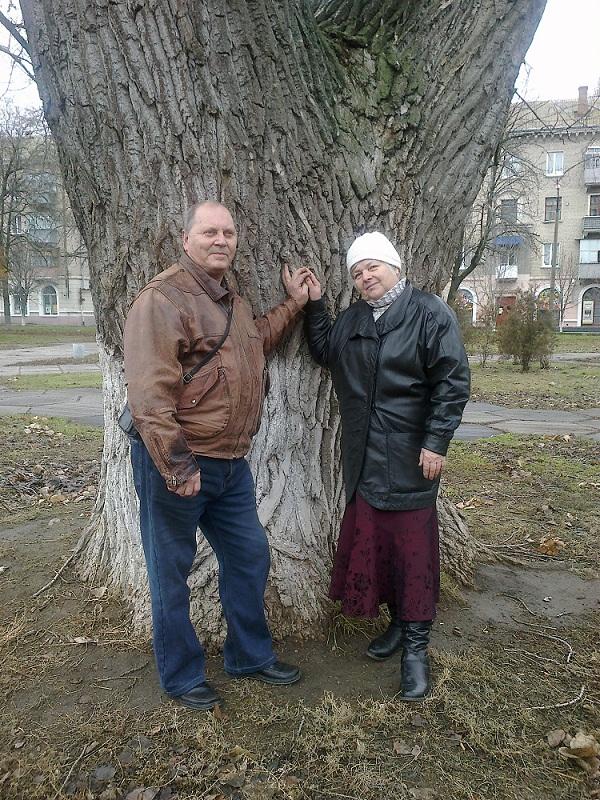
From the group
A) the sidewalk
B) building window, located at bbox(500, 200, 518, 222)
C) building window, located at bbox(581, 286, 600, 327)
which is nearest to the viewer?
the sidewalk

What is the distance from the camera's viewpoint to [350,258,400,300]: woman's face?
300 centimetres

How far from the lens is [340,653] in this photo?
10.5 feet

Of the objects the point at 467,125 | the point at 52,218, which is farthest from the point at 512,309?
the point at 52,218

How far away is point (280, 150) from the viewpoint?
3021mm

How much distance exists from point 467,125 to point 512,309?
14.1 m

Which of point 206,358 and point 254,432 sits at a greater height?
point 206,358

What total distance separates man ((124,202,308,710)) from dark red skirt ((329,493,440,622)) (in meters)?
0.43

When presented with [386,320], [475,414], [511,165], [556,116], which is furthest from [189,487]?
[511,165]

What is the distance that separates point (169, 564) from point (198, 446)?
50cm

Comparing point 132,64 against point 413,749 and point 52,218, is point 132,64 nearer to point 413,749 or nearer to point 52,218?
point 413,749

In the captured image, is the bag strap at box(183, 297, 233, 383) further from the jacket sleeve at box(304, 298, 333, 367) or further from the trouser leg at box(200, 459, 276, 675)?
the jacket sleeve at box(304, 298, 333, 367)

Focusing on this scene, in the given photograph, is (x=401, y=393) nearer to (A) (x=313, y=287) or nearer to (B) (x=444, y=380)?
(B) (x=444, y=380)

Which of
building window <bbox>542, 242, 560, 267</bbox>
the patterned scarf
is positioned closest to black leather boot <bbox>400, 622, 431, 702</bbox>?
the patterned scarf

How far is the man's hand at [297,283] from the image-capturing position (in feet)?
10.3
